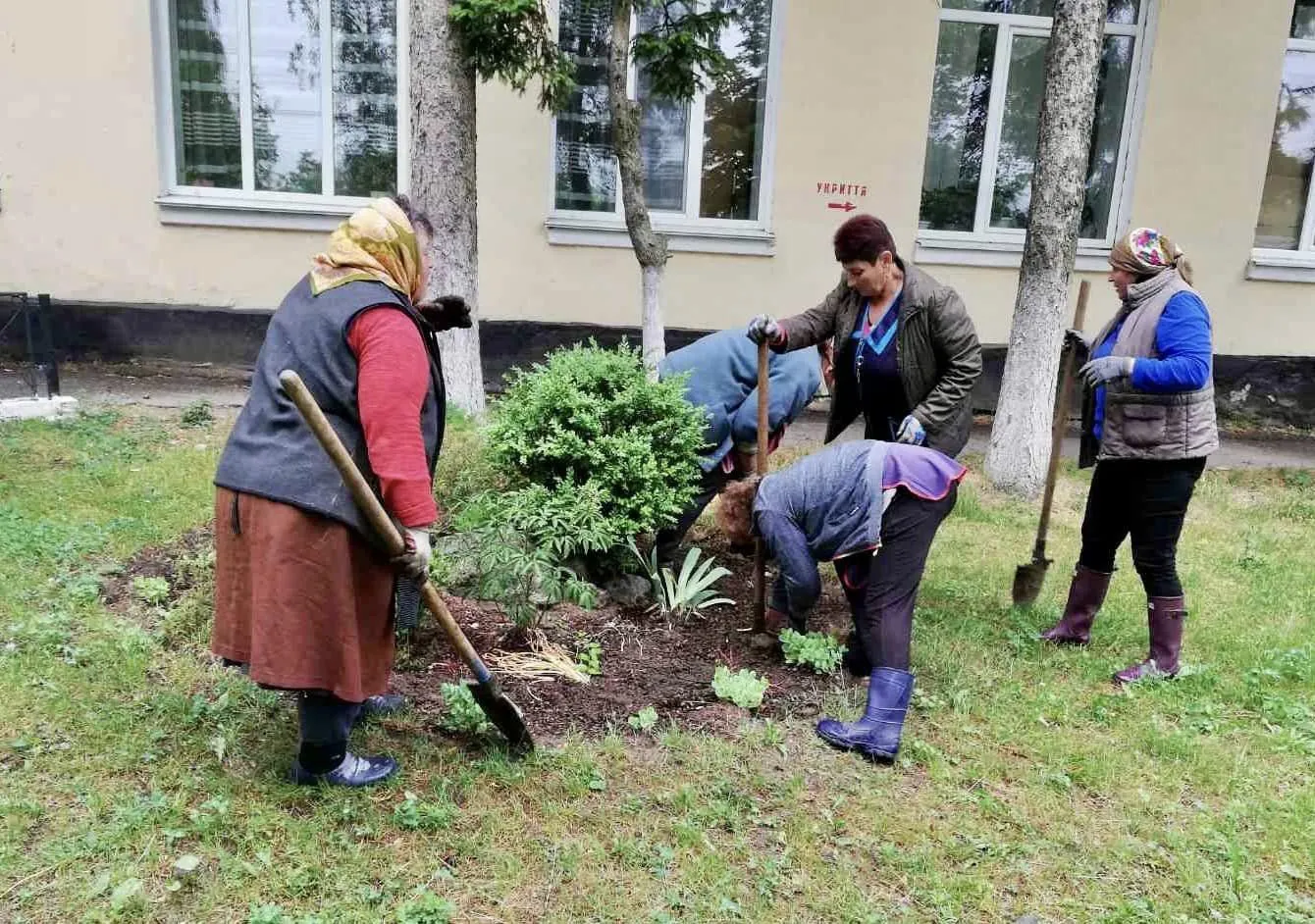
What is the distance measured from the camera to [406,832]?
2.69 metres

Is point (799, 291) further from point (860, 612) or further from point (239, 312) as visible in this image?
point (860, 612)

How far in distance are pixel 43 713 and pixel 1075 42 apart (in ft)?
21.6

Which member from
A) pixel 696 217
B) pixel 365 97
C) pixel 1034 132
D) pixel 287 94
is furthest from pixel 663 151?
pixel 1034 132

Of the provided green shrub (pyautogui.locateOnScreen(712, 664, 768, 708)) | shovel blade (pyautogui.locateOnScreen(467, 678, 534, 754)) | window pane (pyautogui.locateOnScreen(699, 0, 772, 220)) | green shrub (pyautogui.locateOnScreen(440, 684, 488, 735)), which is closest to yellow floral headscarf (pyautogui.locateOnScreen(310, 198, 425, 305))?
shovel blade (pyautogui.locateOnScreen(467, 678, 534, 754))

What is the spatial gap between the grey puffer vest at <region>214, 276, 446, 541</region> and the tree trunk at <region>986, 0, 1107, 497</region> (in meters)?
5.15

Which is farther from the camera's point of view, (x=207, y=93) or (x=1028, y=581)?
(x=207, y=93)

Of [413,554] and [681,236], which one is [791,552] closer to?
[413,554]

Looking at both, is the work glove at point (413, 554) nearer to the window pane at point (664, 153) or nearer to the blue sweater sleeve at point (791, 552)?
the blue sweater sleeve at point (791, 552)

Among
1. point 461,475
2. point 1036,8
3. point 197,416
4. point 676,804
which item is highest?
point 1036,8

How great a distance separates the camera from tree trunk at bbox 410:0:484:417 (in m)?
5.83

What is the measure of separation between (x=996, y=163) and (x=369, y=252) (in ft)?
26.8

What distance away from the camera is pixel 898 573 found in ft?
11.0

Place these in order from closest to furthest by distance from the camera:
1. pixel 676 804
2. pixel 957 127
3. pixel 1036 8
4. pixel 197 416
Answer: pixel 676 804
pixel 197 416
pixel 1036 8
pixel 957 127

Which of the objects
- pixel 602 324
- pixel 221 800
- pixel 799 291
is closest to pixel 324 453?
pixel 221 800
